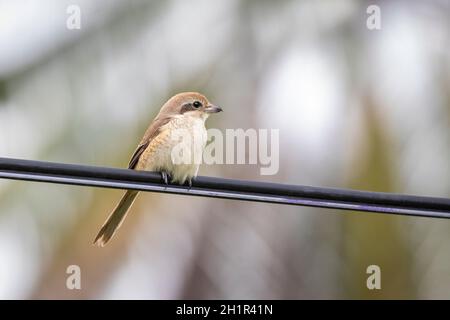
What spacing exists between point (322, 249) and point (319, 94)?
1.54 meters

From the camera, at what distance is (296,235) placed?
7.86 meters

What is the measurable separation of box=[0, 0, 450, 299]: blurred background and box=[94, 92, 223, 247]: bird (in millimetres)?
522

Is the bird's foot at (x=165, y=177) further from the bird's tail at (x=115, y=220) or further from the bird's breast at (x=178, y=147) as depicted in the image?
the bird's tail at (x=115, y=220)

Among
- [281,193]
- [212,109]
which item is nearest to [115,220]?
[212,109]

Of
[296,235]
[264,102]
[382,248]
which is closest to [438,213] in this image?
[382,248]

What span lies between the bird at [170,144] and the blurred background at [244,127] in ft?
1.71

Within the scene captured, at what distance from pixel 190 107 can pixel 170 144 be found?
441 mm

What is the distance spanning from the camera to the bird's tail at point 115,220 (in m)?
6.60

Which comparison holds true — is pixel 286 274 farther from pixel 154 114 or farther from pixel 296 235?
pixel 154 114

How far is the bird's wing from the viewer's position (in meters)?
6.89

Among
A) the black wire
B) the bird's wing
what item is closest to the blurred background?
the bird's wing

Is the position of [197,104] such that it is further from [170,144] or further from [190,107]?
[170,144]

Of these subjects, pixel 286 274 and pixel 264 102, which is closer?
pixel 286 274

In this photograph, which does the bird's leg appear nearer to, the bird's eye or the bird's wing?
the bird's wing
